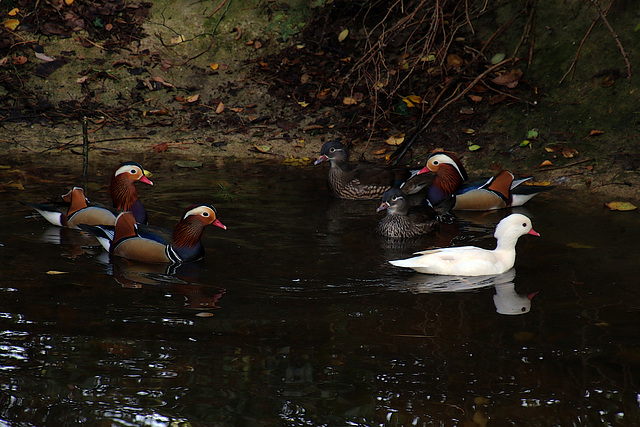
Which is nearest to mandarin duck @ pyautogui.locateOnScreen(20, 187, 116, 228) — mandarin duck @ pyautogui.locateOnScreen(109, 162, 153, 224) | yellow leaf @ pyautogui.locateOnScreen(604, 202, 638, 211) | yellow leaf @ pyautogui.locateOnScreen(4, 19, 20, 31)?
mandarin duck @ pyautogui.locateOnScreen(109, 162, 153, 224)

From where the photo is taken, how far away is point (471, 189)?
8438 mm

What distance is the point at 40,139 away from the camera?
1016cm

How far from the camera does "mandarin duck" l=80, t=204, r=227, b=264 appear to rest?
6.48 metres

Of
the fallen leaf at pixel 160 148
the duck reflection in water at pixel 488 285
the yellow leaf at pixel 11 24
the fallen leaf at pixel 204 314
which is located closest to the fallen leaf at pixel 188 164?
the fallen leaf at pixel 160 148

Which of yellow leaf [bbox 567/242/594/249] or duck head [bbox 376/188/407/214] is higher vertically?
duck head [bbox 376/188/407/214]

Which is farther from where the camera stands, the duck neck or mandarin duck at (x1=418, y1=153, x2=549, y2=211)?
mandarin duck at (x1=418, y1=153, x2=549, y2=211)

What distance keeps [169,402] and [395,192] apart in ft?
14.1

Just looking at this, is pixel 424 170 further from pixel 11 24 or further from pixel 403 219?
pixel 11 24

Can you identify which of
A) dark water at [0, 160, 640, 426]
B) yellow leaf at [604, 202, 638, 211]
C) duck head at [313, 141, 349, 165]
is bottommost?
dark water at [0, 160, 640, 426]

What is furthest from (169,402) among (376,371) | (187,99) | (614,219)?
(187,99)

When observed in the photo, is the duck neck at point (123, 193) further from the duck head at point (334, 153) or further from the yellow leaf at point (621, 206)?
the yellow leaf at point (621, 206)

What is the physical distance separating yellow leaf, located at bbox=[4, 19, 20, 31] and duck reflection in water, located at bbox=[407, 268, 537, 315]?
9192 millimetres

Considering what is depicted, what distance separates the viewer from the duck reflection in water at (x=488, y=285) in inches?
215

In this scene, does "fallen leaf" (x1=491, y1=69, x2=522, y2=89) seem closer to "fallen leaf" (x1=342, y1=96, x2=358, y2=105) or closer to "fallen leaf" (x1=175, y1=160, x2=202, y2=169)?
"fallen leaf" (x1=342, y1=96, x2=358, y2=105)
